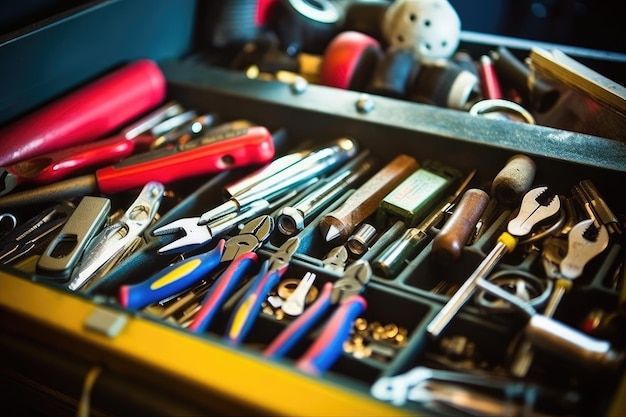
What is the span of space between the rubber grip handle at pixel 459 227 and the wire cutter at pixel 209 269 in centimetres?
26

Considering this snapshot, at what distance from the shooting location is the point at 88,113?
51.5 inches

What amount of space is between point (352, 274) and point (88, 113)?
659mm

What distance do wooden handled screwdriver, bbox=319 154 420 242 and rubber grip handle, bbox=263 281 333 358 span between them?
→ 0.16 metres

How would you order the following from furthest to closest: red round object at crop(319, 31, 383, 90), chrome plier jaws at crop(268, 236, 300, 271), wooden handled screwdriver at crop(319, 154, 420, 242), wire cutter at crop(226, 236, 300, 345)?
red round object at crop(319, 31, 383, 90), wooden handled screwdriver at crop(319, 154, 420, 242), chrome plier jaws at crop(268, 236, 300, 271), wire cutter at crop(226, 236, 300, 345)

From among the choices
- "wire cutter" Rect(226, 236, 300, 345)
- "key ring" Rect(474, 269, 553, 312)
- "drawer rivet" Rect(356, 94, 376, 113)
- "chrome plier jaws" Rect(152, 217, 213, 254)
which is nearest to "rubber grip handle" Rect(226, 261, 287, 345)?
"wire cutter" Rect(226, 236, 300, 345)

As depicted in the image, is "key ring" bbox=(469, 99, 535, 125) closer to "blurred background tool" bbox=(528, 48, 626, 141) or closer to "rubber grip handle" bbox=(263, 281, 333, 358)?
"blurred background tool" bbox=(528, 48, 626, 141)

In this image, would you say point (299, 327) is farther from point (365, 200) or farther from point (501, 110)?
point (501, 110)

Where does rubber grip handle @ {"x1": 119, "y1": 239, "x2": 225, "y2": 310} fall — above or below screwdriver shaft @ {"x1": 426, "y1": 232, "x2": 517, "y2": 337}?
below

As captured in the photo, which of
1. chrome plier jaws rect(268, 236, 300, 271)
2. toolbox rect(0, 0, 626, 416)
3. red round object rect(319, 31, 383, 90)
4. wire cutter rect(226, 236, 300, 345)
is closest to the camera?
toolbox rect(0, 0, 626, 416)

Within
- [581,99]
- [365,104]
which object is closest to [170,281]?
[365,104]

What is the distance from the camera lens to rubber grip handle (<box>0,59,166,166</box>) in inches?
47.8

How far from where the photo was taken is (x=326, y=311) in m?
0.93

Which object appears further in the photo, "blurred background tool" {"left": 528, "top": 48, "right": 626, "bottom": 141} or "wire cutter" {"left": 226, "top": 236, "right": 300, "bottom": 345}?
"blurred background tool" {"left": 528, "top": 48, "right": 626, "bottom": 141}

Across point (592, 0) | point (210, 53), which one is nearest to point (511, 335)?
point (210, 53)
